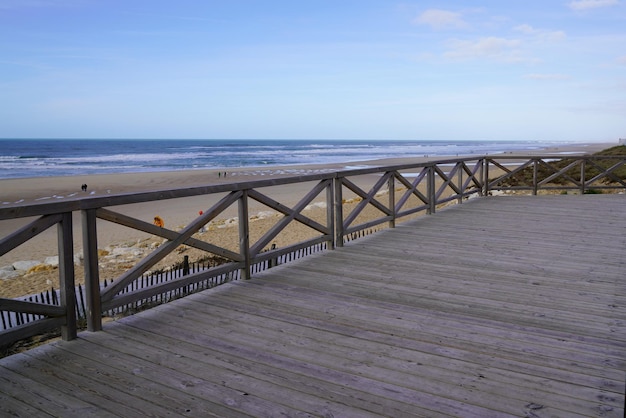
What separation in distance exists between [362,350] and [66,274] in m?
1.86

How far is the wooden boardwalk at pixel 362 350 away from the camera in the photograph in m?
2.25

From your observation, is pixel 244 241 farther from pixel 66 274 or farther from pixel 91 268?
pixel 66 274

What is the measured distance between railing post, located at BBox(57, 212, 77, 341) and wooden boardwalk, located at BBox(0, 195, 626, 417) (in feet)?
0.35

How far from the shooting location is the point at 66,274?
10.1ft

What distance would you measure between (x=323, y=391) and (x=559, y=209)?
801 cm

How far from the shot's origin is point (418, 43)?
25.3 m

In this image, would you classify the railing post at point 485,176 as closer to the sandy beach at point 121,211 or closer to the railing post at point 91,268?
the sandy beach at point 121,211

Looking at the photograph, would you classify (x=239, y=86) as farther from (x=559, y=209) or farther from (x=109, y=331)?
(x=109, y=331)

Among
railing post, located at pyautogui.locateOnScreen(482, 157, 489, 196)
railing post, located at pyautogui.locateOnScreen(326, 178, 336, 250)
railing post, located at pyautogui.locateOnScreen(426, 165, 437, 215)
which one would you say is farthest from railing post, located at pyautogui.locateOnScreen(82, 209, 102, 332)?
railing post, located at pyautogui.locateOnScreen(482, 157, 489, 196)

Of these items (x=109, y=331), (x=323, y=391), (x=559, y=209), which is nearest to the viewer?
(x=323, y=391)

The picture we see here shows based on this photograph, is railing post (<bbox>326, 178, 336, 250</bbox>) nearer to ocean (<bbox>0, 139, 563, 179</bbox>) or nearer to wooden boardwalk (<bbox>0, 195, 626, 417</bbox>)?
wooden boardwalk (<bbox>0, 195, 626, 417</bbox>)

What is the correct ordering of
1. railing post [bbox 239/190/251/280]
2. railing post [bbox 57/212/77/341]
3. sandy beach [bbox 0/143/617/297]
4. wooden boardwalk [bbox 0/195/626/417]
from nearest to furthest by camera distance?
wooden boardwalk [bbox 0/195/626/417], railing post [bbox 57/212/77/341], railing post [bbox 239/190/251/280], sandy beach [bbox 0/143/617/297]

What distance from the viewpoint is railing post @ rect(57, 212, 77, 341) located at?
10.0 feet

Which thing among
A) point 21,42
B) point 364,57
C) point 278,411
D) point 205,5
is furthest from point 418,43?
point 21,42
